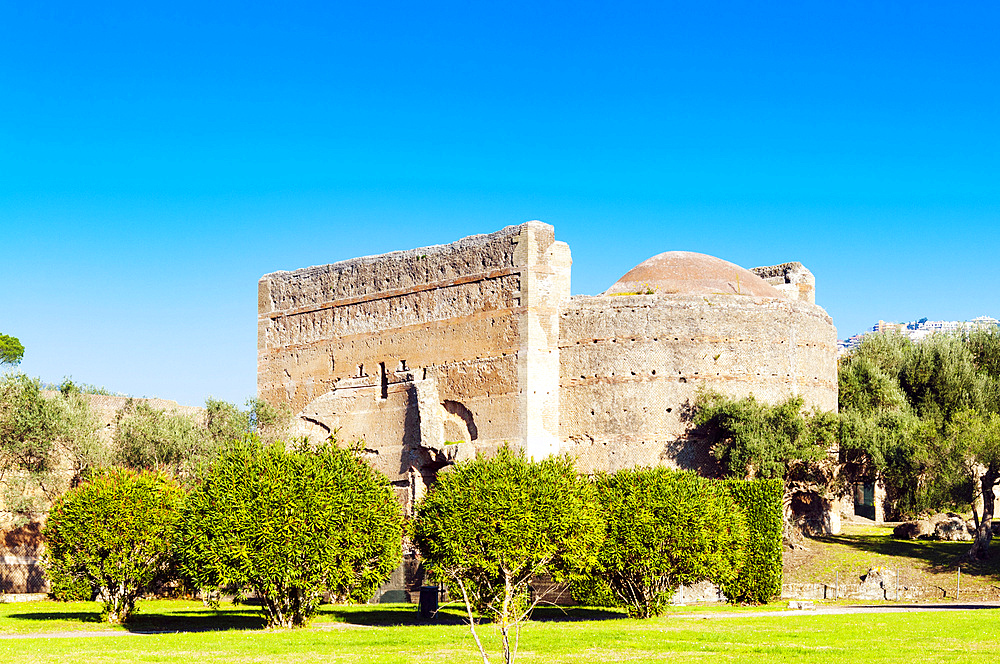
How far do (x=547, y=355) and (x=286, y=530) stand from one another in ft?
52.8

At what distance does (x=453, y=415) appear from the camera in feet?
126

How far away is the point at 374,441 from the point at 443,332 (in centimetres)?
447

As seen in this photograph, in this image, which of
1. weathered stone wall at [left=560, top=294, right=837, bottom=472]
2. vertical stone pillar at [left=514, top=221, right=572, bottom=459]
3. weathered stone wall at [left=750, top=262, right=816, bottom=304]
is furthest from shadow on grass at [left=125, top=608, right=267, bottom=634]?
weathered stone wall at [left=750, top=262, right=816, bottom=304]

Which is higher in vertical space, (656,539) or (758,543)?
(656,539)

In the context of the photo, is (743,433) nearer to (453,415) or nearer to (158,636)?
(453,415)

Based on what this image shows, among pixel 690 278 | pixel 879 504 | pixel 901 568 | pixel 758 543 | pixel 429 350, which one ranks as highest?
pixel 690 278

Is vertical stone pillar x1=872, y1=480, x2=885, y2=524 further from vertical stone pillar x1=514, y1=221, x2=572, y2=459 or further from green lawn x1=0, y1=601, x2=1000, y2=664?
green lawn x1=0, y1=601, x2=1000, y2=664

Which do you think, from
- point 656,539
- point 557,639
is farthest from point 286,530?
point 656,539

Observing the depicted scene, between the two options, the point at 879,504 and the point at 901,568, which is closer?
the point at 901,568

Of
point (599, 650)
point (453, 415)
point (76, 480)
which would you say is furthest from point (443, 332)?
point (599, 650)

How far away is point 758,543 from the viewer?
93.0 feet

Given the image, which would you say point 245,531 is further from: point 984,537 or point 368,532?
point 984,537

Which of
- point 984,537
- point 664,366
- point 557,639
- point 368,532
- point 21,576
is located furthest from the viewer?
point 664,366

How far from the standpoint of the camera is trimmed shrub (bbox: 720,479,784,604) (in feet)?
92.1
